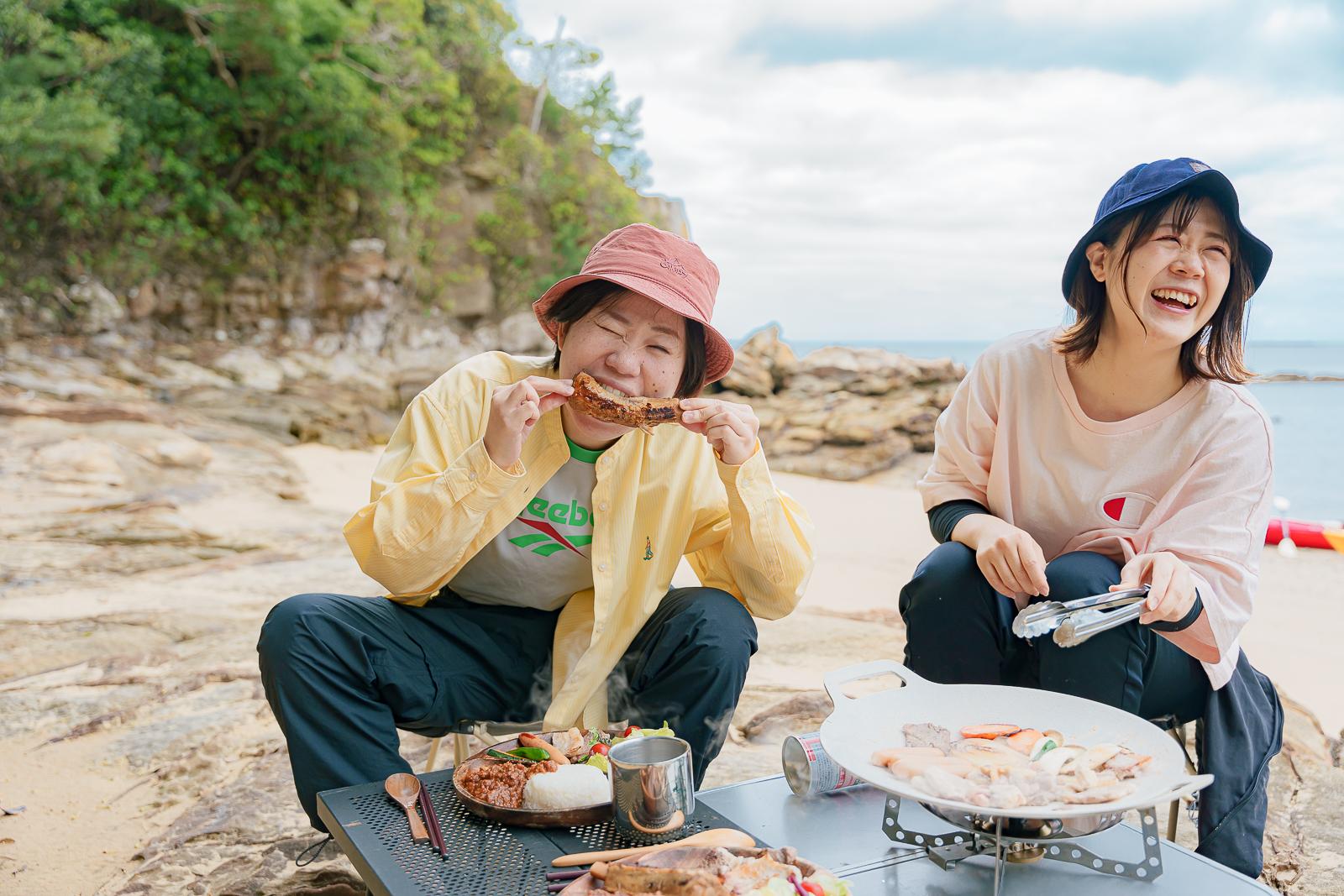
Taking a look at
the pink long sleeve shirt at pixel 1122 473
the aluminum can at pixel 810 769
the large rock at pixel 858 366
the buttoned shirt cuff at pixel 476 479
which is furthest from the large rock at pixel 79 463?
the large rock at pixel 858 366

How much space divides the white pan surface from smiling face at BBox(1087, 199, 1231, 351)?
0.93 m

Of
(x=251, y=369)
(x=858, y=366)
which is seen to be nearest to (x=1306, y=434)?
(x=858, y=366)

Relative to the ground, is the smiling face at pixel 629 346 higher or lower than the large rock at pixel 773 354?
lower

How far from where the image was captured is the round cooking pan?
147cm

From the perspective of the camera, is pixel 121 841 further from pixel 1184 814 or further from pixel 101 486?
pixel 101 486

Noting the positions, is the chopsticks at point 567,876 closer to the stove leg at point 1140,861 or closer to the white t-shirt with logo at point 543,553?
the stove leg at point 1140,861

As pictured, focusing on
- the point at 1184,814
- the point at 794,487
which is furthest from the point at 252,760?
the point at 794,487

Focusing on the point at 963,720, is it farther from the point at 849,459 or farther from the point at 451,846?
the point at 849,459

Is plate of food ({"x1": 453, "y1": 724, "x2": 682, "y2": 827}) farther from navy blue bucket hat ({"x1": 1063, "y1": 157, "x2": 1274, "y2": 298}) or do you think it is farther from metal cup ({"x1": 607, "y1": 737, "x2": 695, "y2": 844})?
navy blue bucket hat ({"x1": 1063, "y1": 157, "x2": 1274, "y2": 298})

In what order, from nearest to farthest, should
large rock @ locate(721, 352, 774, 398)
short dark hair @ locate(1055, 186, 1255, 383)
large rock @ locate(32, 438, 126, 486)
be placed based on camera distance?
short dark hair @ locate(1055, 186, 1255, 383)
large rock @ locate(32, 438, 126, 486)
large rock @ locate(721, 352, 774, 398)

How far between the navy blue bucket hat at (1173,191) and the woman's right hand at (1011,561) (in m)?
0.77

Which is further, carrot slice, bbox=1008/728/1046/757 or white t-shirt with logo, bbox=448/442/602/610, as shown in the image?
white t-shirt with logo, bbox=448/442/602/610

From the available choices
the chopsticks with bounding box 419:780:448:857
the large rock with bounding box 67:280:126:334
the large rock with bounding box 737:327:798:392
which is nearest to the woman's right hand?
the chopsticks with bounding box 419:780:448:857

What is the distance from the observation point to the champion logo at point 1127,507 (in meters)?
2.43
